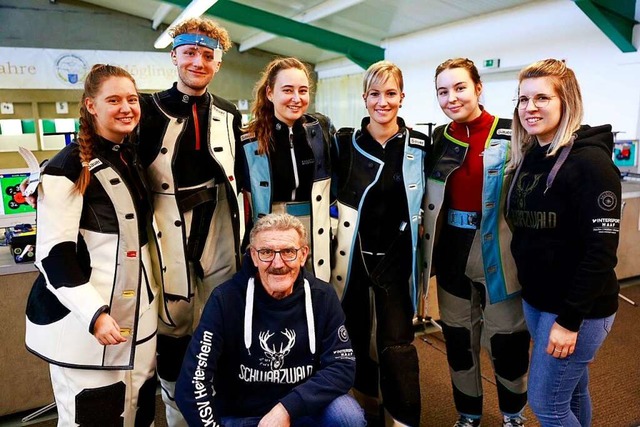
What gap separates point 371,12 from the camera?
21.5ft

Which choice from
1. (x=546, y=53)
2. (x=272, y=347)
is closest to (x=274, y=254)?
(x=272, y=347)

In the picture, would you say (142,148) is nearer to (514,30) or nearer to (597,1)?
(597,1)

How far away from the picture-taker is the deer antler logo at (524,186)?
154cm

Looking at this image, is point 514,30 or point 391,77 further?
point 514,30

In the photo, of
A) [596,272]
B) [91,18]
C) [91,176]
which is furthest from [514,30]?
[91,18]

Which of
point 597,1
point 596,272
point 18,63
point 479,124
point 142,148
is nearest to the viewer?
point 596,272

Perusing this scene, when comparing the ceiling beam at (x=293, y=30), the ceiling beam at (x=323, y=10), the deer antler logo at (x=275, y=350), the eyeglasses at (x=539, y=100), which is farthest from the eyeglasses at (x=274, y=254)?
the ceiling beam at (x=293, y=30)

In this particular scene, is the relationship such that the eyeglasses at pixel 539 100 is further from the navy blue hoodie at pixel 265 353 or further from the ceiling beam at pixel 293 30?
the ceiling beam at pixel 293 30

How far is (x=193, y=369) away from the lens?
149 centimetres

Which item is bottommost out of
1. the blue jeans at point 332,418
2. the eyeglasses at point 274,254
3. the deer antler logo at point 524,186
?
the blue jeans at point 332,418

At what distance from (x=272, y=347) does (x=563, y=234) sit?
38.7 inches

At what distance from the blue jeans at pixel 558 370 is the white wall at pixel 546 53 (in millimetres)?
3723

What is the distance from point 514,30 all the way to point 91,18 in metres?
7.44

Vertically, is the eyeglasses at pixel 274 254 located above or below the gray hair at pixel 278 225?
below
